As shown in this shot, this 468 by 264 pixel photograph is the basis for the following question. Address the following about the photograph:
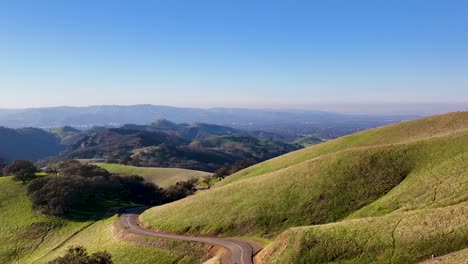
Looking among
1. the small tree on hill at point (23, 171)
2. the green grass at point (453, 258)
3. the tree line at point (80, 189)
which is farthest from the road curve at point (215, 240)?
the small tree on hill at point (23, 171)

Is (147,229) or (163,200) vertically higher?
(147,229)

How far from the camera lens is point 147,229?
8131cm

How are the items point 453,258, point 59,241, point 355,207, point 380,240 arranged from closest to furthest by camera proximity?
1. point 453,258
2. point 380,240
3. point 355,207
4. point 59,241

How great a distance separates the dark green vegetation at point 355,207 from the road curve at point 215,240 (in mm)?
2905

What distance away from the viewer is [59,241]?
307 feet

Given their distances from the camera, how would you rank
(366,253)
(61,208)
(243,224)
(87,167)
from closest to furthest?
(366,253)
(243,224)
(61,208)
(87,167)

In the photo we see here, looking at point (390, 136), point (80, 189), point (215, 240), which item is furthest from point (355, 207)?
point (80, 189)

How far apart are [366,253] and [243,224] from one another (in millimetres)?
29938

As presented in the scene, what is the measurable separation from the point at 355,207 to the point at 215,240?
87.4ft

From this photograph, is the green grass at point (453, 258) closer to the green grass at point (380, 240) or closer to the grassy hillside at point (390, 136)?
the green grass at point (380, 240)

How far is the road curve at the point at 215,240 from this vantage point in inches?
2212

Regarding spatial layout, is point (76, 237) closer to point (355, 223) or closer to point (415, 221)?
point (355, 223)

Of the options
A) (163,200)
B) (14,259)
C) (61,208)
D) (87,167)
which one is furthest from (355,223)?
(87,167)

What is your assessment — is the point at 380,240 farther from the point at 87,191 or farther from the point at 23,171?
the point at 23,171
